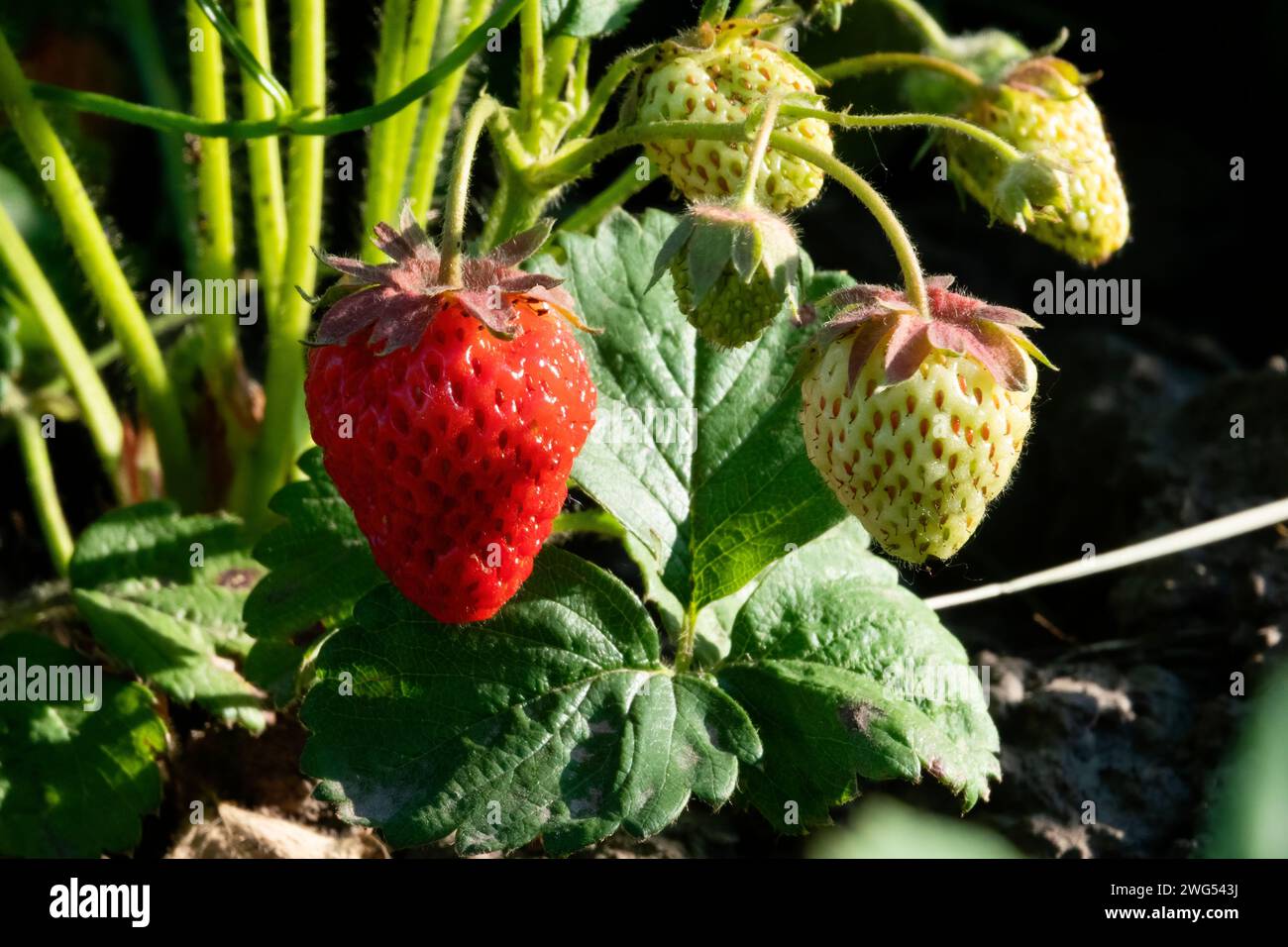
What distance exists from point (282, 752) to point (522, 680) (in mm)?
338

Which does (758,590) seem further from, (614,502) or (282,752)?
(282,752)

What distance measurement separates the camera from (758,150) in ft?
3.19

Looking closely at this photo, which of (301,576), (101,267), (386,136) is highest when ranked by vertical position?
(386,136)

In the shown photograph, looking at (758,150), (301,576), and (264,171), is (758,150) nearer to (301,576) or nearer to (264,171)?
(301,576)

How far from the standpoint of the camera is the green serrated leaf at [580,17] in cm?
112

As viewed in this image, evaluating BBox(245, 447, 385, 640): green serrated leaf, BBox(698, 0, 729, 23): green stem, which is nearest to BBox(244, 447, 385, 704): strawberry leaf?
BBox(245, 447, 385, 640): green serrated leaf

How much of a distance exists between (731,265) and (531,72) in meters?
0.32

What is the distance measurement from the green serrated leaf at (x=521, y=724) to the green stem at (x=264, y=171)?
484mm

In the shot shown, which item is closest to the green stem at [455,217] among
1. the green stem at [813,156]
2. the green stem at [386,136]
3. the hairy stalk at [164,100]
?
the green stem at [813,156]

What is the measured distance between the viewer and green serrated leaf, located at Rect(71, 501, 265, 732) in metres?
1.24

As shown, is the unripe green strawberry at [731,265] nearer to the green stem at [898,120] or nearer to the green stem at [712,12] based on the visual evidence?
the green stem at [898,120]

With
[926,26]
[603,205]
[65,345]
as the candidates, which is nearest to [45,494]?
[65,345]

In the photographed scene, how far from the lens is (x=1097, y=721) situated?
1.42 metres
